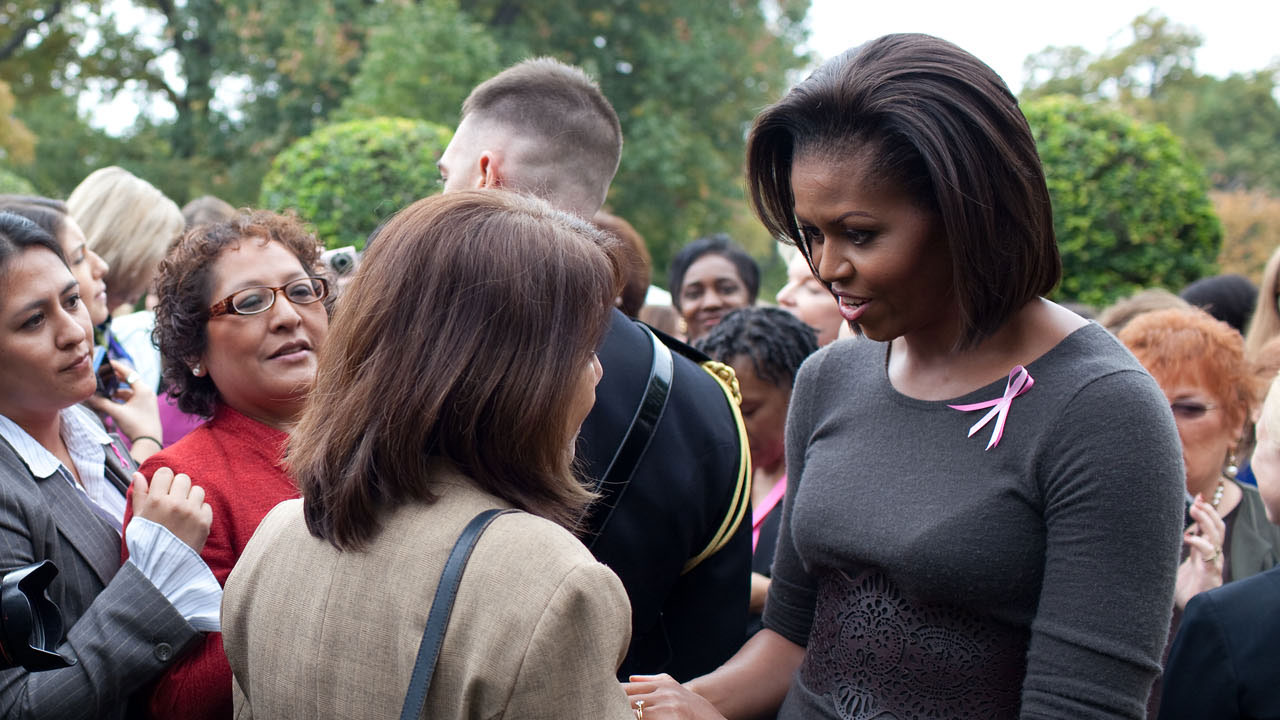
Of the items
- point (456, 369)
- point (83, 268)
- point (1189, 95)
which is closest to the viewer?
point (456, 369)

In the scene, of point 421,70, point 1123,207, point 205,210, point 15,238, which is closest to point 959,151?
point 15,238

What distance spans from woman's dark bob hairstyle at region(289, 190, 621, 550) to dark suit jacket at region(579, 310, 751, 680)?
668 mm

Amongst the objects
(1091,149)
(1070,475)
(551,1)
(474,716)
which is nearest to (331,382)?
(474,716)

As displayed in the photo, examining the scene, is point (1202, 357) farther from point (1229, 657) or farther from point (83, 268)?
point (83, 268)

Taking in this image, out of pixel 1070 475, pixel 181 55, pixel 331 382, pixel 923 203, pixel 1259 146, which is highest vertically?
pixel 923 203

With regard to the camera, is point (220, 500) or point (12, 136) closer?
point (220, 500)

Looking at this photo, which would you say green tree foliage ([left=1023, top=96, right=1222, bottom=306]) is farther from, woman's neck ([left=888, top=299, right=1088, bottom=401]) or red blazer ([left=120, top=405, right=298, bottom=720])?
red blazer ([left=120, top=405, right=298, bottom=720])

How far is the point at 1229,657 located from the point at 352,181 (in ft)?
21.3

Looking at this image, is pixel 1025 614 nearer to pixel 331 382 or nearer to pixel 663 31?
pixel 331 382

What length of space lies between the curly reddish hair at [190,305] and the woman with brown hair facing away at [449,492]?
3.86ft

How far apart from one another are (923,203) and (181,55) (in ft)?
80.9

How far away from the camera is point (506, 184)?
294 centimetres

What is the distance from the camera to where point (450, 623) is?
1.45 meters

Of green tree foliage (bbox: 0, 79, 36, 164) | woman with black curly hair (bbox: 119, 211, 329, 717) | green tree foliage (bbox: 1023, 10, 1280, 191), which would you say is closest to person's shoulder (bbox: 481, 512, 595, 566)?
woman with black curly hair (bbox: 119, 211, 329, 717)
